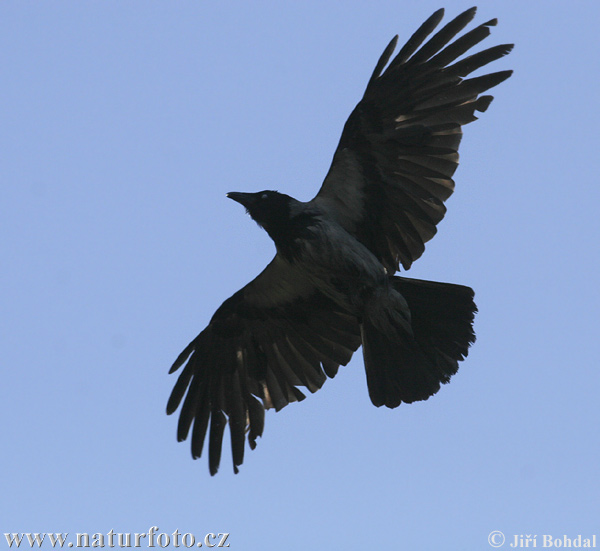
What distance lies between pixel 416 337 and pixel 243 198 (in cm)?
189

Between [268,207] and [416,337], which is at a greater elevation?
[268,207]

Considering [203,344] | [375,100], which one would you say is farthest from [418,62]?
[203,344]

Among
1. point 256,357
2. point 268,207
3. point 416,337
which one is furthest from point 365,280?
point 256,357

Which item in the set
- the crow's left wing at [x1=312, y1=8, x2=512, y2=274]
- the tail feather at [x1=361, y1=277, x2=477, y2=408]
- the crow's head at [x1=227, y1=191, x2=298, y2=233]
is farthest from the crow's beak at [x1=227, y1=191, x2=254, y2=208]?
the tail feather at [x1=361, y1=277, x2=477, y2=408]

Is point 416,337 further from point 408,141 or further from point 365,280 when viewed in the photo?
point 408,141

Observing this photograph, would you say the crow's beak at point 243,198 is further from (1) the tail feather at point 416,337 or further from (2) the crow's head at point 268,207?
(1) the tail feather at point 416,337

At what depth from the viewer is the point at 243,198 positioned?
328 inches

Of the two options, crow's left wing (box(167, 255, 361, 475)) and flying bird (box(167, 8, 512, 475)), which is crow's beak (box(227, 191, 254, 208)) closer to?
flying bird (box(167, 8, 512, 475))

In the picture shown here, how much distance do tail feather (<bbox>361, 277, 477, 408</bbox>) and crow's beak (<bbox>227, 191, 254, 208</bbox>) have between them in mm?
1376

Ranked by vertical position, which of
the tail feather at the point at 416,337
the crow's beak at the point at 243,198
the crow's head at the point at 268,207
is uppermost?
the crow's beak at the point at 243,198

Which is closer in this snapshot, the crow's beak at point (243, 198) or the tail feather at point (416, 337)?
the tail feather at point (416, 337)

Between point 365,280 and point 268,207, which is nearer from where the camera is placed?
point 365,280

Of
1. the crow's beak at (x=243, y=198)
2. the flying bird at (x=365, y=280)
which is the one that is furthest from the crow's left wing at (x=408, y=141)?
the crow's beak at (x=243, y=198)

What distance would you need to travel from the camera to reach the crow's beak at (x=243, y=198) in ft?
27.2
